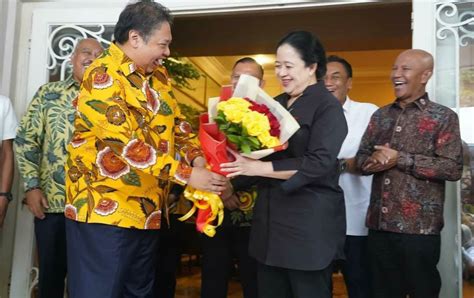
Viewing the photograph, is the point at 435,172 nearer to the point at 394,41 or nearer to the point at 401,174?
the point at 401,174

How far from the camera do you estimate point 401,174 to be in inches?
75.4

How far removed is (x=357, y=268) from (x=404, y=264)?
453mm

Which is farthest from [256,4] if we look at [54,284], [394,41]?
[394,41]

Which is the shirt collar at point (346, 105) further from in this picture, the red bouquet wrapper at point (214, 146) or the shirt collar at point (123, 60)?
the shirt collar at point (123, 60)

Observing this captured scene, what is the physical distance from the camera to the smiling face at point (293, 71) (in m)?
1.65

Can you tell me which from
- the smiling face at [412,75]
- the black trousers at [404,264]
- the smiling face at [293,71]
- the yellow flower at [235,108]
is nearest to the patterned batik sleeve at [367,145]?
the smiling face at [412,75]

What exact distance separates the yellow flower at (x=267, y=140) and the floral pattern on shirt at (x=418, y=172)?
67 cm

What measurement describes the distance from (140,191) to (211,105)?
0.42 m

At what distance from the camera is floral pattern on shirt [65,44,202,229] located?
5.18 feet

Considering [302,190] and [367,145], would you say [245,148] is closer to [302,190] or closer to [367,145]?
[302,190]

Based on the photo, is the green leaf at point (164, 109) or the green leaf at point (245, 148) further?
the green leaf at point (164, 109)

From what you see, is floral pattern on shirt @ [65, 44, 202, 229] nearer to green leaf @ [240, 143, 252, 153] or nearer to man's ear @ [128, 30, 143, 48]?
man's ear @ [128, 30, 143, 48]

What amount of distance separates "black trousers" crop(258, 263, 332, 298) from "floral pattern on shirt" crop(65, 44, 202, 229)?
46cm

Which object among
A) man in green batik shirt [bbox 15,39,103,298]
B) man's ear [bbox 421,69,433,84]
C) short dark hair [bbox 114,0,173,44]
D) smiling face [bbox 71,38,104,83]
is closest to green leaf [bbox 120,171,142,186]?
short dark hair [bbox 114,0,173,44]
